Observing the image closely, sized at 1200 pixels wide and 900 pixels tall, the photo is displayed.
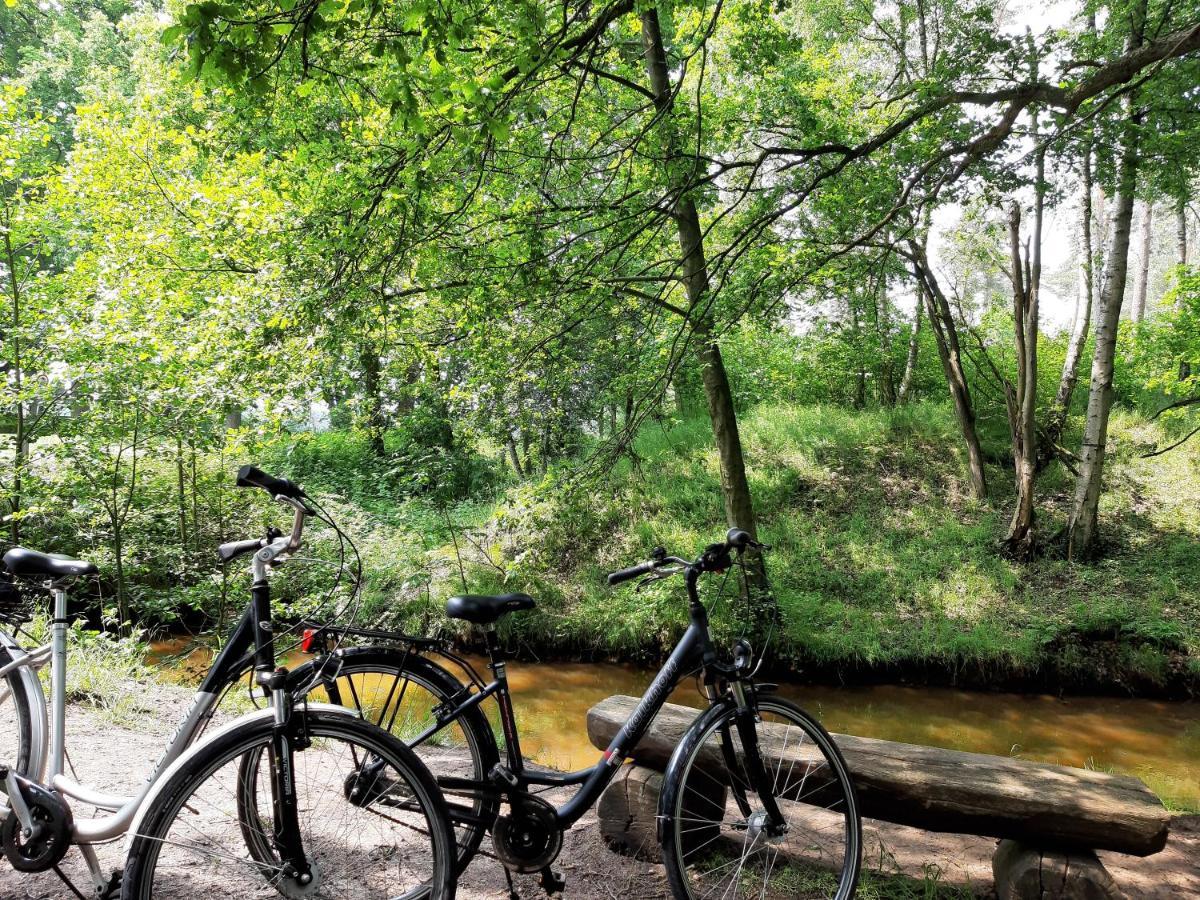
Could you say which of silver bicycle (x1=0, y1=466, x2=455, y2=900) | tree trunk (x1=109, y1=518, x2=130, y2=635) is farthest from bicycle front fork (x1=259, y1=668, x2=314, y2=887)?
tree trunk (x1=109, y1=518, x2=130, y2=635)

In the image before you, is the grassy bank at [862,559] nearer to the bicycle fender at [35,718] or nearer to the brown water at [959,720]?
the brown water at [959,720]

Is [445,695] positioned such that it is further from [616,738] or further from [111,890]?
[111,890]

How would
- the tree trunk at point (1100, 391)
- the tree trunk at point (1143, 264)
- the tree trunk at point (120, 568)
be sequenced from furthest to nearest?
the tree trunk at point (1143, 264) < the tree trunk at point (1100, 391) < the tree trunk at point (120, 568)

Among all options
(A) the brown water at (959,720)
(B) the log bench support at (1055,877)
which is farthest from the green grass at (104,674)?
(B) the log bench support at (1055,877)

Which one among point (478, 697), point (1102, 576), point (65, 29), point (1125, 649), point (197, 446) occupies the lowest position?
point (1125, 649)

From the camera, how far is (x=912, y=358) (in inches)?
462

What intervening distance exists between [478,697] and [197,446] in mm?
5134

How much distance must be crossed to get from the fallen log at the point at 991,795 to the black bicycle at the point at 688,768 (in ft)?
0.35

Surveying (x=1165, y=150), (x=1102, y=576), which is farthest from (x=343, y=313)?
(x=1102, y=576)

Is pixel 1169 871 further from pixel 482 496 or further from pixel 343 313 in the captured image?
pixel 482 496

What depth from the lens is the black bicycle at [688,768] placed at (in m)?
2.17

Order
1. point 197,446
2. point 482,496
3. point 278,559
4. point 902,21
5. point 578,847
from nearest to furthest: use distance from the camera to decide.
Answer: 1. point 278,559
2. point 578,847
3. point 197,446
4. point 902,21
5. point 482,496

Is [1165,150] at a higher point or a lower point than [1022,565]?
higher

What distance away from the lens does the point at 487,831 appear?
226cm
